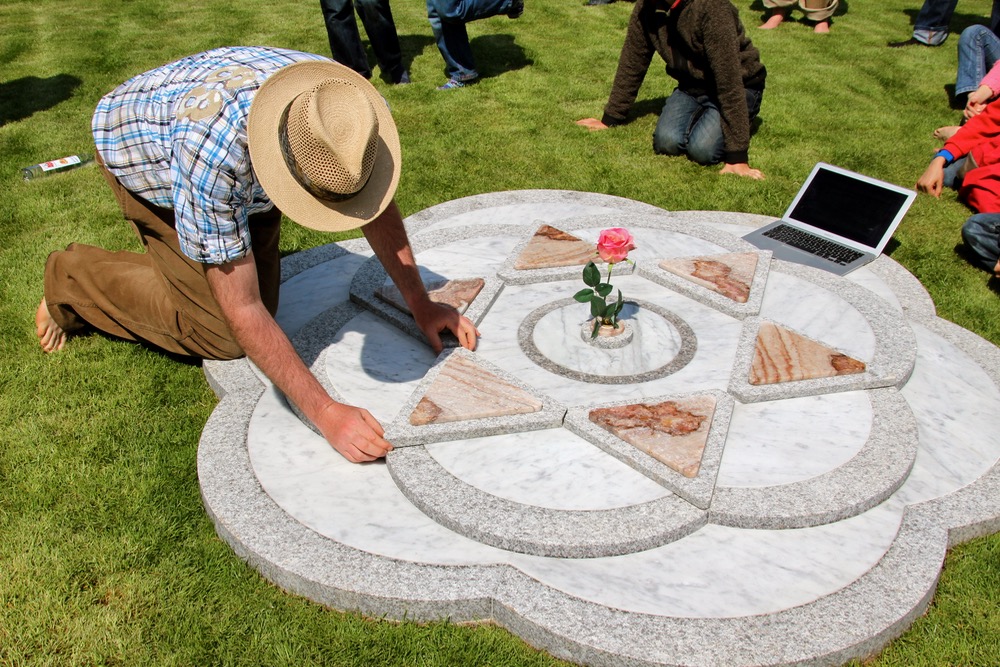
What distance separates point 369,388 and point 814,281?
9.33ft

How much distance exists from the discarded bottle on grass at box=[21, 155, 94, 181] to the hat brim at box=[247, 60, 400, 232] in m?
4.76

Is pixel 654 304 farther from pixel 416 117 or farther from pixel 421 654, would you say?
pixel 416 117

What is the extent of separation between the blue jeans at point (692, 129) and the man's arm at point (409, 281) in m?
3.58

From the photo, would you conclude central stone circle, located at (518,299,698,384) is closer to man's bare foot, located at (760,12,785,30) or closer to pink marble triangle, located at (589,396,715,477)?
pink marble triangle, located at (589,396,715,477)

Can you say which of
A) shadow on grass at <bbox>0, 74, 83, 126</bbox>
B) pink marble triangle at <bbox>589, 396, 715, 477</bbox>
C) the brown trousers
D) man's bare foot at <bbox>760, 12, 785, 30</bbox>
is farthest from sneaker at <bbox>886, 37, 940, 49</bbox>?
shadow on grass at <bbox>0, 74, 83, 126</bbox>

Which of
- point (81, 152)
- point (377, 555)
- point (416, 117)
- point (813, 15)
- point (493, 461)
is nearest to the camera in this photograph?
point (377, 555)

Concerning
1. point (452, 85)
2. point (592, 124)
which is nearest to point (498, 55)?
point (452, 85)

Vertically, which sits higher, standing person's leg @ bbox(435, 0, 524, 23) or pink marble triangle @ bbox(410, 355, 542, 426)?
standing person's leg @ bbox(435, 0, 524, 23)

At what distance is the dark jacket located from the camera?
6.36 m

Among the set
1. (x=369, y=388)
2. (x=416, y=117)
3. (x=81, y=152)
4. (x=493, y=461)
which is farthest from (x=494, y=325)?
(x=81, y=152)

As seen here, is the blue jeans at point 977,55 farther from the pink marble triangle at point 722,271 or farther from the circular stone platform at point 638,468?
the pink marble triangle at point 722,271

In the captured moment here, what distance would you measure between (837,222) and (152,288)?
449cm

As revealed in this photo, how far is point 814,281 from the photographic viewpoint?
484 centimetres

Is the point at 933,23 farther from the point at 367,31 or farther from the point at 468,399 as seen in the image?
the point at 468,399
